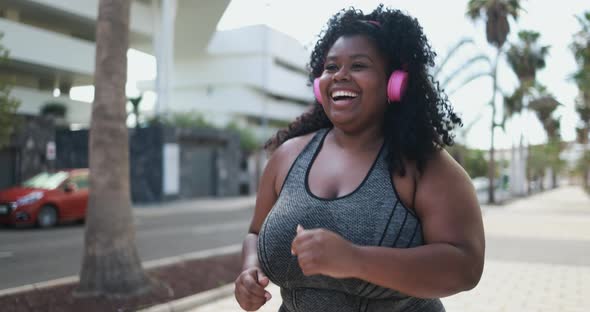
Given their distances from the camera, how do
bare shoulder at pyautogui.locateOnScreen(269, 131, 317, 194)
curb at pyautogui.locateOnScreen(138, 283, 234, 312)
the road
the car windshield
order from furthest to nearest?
the car windshield < the road < curb at pyautogui.locateOnScreen(138, 283, 234, 312) < bare shoulder at pyautogui.locateOnScreen(269, 131, 317, 194)

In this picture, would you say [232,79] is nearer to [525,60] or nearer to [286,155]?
[525,60]

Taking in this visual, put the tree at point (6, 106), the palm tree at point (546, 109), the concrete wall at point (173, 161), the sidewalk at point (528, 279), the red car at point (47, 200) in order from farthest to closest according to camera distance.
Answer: the palm tree at point (546, 109), the concrete wall at point (173, 161), the red car at point (47, 200), the tree at point (6, 106), the sidewalk at point (528, 279)

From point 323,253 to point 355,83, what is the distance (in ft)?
1.68

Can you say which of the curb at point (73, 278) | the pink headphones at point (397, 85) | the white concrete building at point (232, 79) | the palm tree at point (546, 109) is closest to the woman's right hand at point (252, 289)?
the pink headphones at point (397, 85)

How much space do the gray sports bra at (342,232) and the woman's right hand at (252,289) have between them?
37mm

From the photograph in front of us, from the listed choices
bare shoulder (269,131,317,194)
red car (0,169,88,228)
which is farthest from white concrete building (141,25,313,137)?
bare shoulder (269,131,317,194)

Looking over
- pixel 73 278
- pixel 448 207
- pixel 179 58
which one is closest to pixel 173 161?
pixel 179 58

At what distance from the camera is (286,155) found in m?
1.77

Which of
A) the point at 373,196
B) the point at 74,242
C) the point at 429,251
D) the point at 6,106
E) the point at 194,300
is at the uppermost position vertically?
the point at 6,106

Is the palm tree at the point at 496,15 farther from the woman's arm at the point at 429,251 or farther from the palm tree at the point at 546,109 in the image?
the woman's arm at the point at 429,251

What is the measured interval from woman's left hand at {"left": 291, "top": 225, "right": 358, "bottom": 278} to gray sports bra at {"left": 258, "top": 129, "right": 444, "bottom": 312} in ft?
0.53

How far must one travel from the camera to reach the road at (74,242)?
8.05 meters

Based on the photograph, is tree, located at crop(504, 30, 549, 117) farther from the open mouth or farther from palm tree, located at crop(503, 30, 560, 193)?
the open mouth

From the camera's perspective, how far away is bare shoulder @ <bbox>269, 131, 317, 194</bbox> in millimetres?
1731
